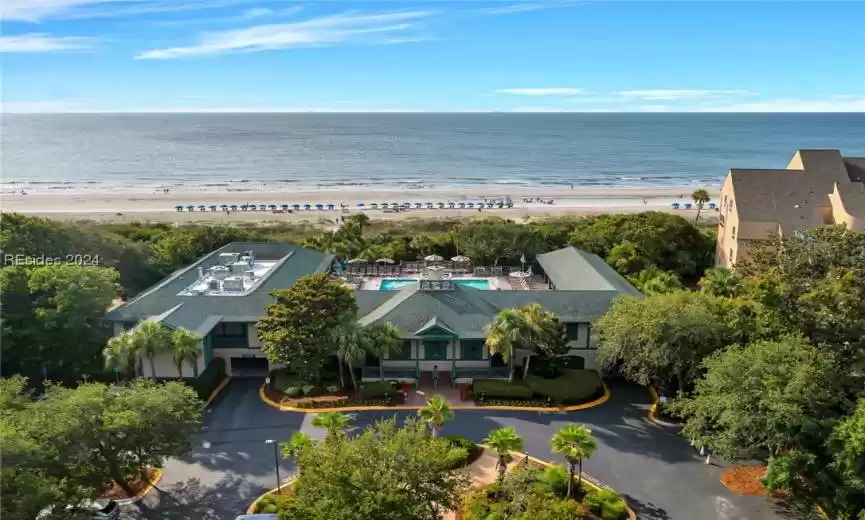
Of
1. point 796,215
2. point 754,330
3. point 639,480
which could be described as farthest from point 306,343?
point 796,215

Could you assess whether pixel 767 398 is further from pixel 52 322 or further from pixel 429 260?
pixel 429 260

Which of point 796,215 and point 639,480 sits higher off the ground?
point 796,215

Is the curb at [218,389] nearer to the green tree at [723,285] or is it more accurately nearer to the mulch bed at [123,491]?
the mulch bed at [123,491]

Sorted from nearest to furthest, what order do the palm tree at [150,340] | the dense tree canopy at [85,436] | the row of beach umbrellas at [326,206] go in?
the dense tree canopy at [85,436] → the palm tree at [150,340] → the row of beach umbrellas at [326,206]

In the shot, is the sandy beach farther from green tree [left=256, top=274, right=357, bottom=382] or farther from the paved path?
the paved path

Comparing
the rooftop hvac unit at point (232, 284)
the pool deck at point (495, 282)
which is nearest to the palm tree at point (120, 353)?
the rooftop hvac unit at point (232, 284)

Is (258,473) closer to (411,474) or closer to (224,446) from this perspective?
(224,446)

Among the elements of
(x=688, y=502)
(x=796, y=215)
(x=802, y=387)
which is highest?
(x=796, y=215)
